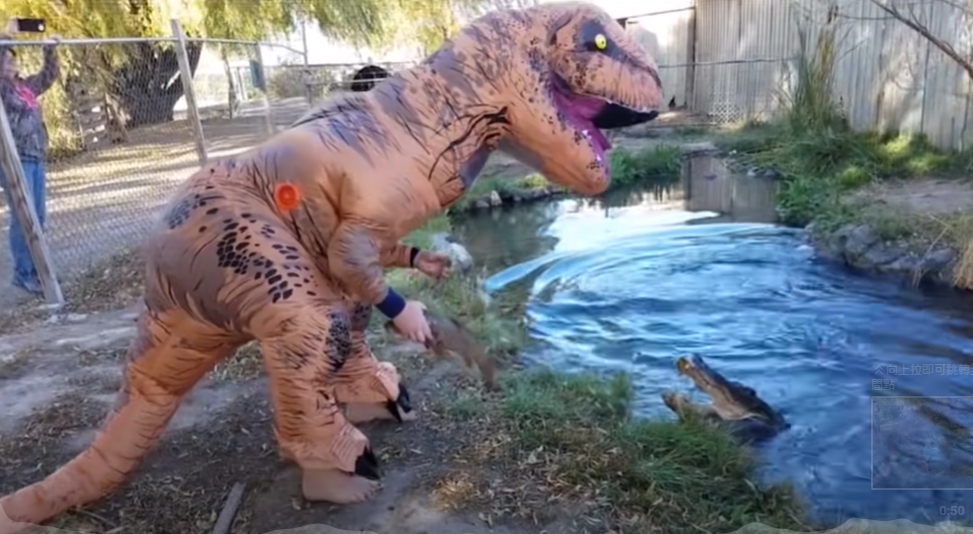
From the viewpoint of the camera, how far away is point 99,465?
94.8 inches

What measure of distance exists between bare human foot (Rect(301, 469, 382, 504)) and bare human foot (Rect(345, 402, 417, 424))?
53 cm

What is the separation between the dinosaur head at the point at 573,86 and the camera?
86.9 inches

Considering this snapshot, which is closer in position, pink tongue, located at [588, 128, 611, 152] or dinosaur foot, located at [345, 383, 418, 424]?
pink tongue, located at [588, 128, 611, 152]

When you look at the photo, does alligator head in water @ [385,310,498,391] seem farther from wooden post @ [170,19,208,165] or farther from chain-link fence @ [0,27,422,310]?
wooden post @ [170,19,208,165]

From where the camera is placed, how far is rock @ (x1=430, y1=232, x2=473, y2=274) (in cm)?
620

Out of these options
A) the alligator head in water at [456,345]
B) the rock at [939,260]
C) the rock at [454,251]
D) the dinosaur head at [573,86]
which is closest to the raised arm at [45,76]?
the rock at [454,251]

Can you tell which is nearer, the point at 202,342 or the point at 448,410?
the point at 202,342

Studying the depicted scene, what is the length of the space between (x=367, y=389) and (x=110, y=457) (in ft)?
2.88

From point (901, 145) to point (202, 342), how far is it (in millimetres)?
8411

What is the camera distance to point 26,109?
16.3ft

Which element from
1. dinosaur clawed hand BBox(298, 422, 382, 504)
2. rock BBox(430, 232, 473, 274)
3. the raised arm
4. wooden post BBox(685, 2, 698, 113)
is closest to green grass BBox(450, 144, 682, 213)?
rock BBox(430, 232, 473, 274)

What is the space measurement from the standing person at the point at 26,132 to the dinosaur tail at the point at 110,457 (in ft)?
9.75

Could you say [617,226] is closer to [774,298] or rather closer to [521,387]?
[774,298]

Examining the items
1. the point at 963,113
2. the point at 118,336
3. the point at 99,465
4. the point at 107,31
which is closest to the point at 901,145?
the point at 963,113
